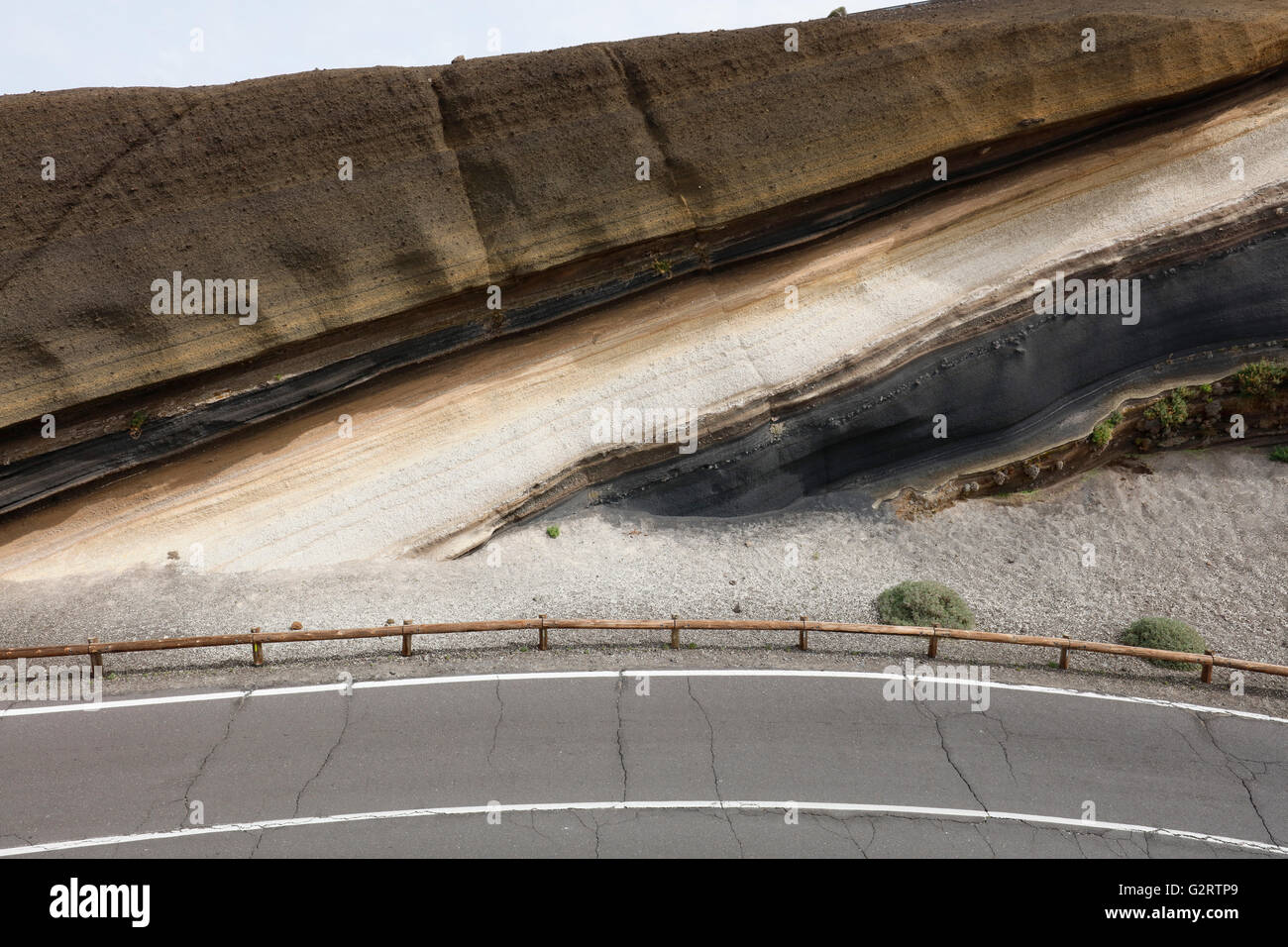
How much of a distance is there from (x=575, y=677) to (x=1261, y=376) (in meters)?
13.2

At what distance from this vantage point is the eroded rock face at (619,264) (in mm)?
12242

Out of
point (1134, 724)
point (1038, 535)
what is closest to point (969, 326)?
point (1038, 535)

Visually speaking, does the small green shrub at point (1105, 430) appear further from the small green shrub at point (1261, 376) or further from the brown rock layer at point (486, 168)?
the brown rock layer at point (486, 168)

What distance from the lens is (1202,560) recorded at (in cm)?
1419

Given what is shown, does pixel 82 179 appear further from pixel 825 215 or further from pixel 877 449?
pixel 877 449

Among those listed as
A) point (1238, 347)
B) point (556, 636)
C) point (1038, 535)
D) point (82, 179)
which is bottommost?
point (556, 636)

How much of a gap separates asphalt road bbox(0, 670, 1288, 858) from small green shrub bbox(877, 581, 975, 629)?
5.69ft

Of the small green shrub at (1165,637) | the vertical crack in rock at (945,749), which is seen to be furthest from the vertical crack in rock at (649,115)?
the small green shrub at (1165,637)

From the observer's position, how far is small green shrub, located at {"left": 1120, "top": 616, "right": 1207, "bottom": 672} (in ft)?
37.8

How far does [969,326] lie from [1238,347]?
4.96m

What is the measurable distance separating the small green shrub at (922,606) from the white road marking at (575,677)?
60.1 inches
